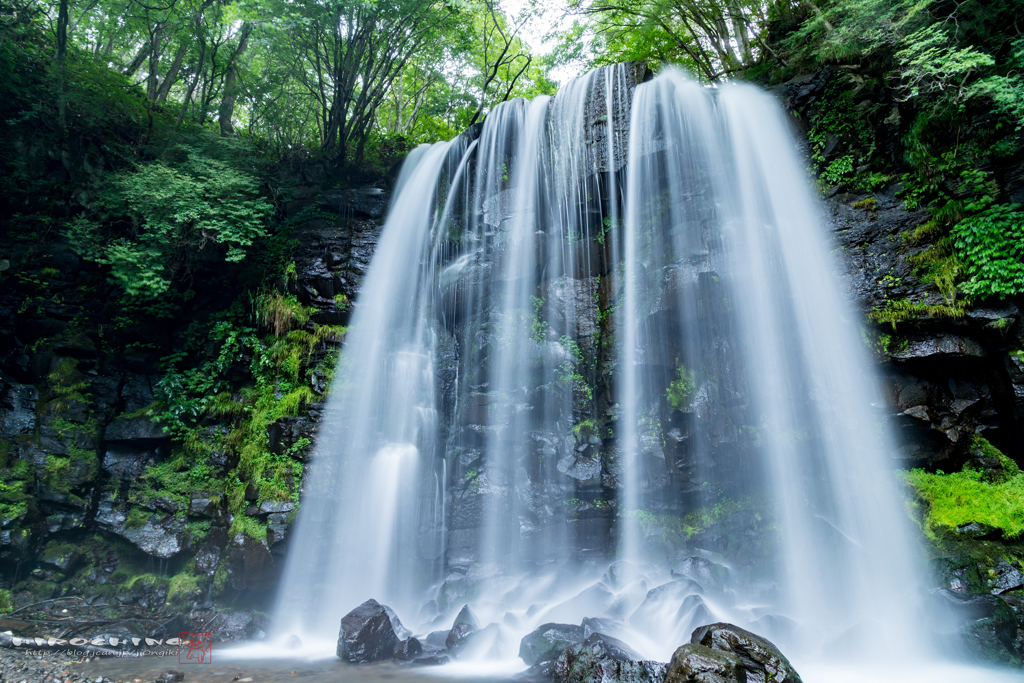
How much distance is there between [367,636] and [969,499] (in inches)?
327

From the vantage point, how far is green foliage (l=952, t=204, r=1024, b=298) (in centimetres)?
704

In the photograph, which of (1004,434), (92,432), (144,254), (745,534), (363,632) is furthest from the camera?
(144,254)

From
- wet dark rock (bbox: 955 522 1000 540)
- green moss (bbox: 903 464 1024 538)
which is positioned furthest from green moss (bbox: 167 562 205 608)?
wet dark rock (bbox: 955 522 1000 540)

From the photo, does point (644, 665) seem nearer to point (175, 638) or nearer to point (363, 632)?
point (363, 632)

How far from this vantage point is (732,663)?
422 centimetres

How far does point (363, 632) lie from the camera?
656cm

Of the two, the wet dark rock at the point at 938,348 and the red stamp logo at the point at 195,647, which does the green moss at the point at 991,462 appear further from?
the red stamp logo at the point at 195,647

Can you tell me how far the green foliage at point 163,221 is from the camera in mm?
10195

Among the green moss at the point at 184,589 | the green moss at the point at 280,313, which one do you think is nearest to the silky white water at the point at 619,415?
the green moss at the point at 280,313

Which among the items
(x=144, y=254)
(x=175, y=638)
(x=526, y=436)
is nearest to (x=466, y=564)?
(x=526, y=436)

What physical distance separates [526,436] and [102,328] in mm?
9143

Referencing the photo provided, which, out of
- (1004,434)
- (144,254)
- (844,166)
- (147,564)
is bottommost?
(147,564)

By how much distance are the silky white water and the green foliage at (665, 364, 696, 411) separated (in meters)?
0.04

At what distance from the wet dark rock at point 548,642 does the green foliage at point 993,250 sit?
7358 mm
